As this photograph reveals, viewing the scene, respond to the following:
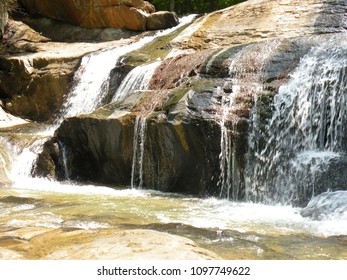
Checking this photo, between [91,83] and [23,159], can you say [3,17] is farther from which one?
[23,159]

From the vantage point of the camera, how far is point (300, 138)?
7.79 meters

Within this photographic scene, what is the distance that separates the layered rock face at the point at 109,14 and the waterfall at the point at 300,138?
9.69 meters

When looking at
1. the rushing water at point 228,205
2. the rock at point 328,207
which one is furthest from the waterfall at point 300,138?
the rock at point 328,207

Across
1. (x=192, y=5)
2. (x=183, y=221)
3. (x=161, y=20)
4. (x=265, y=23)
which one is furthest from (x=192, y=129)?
(x=192, y=5)

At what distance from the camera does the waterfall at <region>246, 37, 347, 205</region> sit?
7.36 meters

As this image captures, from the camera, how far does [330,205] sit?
20.1 feet

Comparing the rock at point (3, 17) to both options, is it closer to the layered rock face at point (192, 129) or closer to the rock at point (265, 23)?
the rock at point (265, 23)

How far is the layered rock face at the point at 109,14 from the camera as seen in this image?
17.0m

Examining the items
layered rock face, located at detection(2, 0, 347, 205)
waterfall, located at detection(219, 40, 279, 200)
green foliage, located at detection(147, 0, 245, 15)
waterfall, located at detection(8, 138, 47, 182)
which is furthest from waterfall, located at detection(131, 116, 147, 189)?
green foliage, located at detection(147, 0, 245, 15)

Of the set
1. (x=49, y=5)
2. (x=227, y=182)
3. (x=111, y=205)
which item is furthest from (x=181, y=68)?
(x=49, y=5)

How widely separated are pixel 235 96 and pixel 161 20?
9261mm

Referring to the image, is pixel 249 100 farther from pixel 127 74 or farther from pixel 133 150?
pixel 127 74

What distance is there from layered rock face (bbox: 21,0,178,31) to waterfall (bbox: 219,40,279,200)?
25.3 ft

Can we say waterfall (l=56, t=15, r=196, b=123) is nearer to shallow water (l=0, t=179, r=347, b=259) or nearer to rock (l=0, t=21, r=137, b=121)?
rock (l=0, t=21, r=137, b=121)
